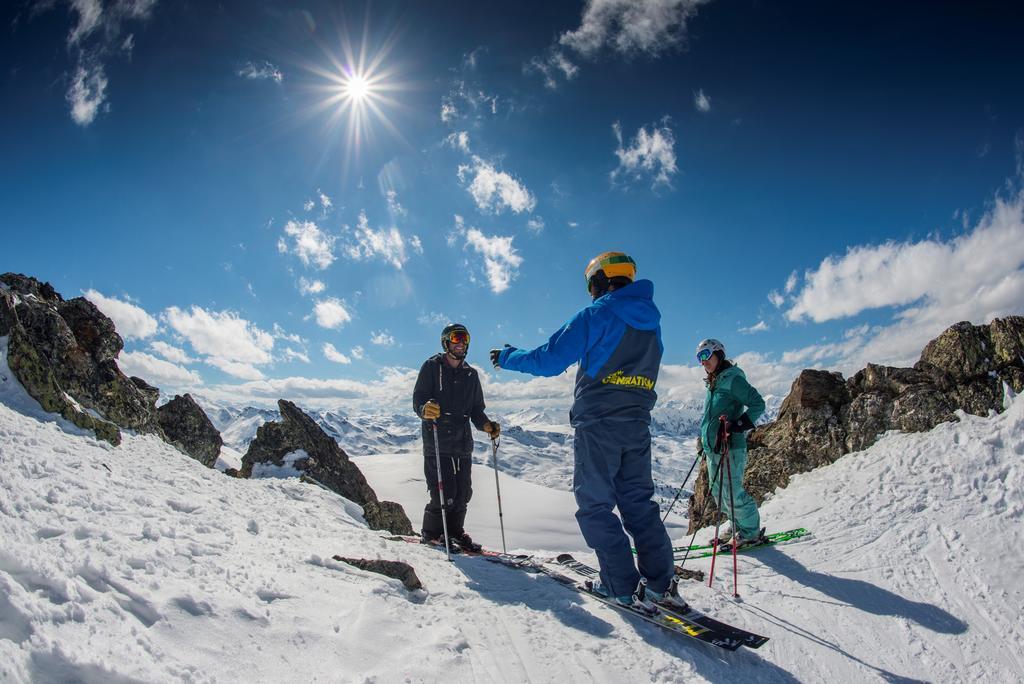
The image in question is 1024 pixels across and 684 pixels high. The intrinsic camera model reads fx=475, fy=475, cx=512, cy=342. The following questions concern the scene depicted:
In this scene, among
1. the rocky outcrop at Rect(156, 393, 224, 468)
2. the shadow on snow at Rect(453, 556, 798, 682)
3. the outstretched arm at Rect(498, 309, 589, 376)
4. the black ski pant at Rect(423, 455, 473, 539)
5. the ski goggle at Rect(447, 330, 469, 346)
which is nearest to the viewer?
the shadow on snow at Rect(453, 556, 798, 682)

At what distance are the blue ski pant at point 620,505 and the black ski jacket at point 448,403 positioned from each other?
3.08 metres

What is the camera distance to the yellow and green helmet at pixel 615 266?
16.1 ft

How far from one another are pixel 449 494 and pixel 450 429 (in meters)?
0.99

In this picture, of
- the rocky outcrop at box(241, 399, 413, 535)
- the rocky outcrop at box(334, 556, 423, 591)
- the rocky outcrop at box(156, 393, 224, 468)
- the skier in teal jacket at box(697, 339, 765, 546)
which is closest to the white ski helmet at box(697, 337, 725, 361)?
the skier in teal jacket at box(697, 339, 765, 546)

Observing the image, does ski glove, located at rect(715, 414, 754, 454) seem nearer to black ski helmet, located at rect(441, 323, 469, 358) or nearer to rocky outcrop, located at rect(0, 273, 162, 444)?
black ski helmet, located at rect(441, 323, 469, 358)

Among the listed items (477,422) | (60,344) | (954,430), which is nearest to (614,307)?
(477,422)

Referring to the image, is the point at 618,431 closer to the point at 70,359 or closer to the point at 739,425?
the point at 739,425

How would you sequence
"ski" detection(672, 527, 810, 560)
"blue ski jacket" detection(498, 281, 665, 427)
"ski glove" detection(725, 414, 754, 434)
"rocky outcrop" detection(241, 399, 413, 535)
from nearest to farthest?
"blue ski jacket" detection(498, 281, 665, 427) → "ski glove" detection(725, 414, 754, 434) → "ski" detection(672, 527, 810, 560) → "rocky outcrop" detection(241, 399, 413, 535)

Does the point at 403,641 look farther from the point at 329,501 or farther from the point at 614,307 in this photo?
the point at 329,501

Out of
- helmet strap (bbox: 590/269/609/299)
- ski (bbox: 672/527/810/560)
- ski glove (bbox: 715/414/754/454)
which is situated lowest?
ski (bbox: 672/527/810/560)

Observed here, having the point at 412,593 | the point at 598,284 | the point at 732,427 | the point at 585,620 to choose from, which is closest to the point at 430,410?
the point at 412,593

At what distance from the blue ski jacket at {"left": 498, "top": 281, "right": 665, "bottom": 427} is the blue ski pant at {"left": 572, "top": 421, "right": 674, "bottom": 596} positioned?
0.19 metres

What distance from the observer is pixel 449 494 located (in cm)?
728

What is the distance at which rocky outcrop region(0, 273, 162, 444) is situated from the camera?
6965mm
